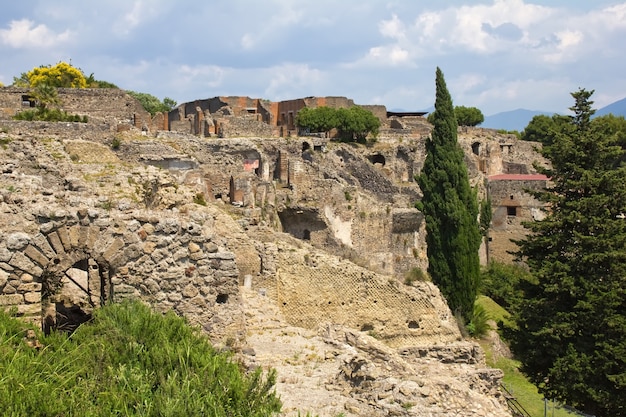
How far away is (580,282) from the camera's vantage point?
1434 centimetres

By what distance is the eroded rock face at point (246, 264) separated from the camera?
711cm

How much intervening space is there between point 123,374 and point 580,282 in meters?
11.6

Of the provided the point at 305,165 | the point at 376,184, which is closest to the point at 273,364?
the point at 305,165

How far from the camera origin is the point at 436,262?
24.4 m

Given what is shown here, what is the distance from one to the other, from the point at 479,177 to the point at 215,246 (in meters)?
31.9

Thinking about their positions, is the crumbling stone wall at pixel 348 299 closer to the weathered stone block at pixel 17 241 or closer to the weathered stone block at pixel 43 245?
the weathered stone block at pixel 43 245

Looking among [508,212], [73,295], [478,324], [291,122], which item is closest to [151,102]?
[291,122]

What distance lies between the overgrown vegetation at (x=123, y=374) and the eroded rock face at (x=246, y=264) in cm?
87

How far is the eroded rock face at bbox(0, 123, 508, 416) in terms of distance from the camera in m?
7.11

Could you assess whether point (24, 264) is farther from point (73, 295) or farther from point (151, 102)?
point (151, 102)

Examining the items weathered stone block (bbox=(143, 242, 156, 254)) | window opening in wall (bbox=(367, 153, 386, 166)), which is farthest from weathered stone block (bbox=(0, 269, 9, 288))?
window opening in wall (bbox=(367, 153, 386, 166))

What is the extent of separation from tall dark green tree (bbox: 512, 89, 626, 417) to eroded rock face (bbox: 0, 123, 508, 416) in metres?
2.35

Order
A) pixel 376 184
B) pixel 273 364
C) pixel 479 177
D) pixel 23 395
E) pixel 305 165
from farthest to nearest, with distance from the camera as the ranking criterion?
pixel 479 177, pixel 376 184, pixel 305 165, pixel 273 364, pixel 23 395

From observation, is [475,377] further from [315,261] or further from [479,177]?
[479,177]
